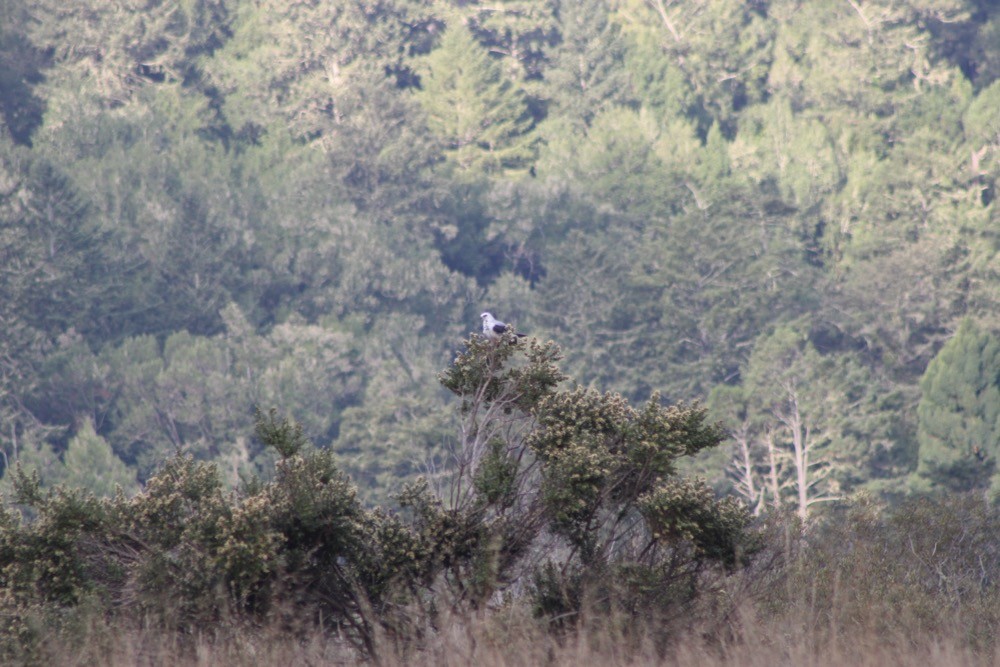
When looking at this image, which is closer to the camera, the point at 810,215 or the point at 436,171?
the point at 810,215

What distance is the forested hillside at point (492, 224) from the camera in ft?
151

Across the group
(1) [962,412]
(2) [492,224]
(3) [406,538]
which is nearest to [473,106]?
(2) [492,224]

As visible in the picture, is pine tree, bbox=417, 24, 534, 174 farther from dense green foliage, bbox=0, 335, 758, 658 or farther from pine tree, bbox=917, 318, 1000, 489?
dense green foliage, bbox=0, 335, 758, 658

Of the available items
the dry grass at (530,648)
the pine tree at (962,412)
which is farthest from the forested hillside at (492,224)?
the dry grass at (530,648)

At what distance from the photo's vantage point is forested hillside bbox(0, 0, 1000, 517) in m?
46.1

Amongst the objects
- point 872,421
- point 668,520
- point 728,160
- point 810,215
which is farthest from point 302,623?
point 728,160

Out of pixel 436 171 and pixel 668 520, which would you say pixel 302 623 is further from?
pixel 436 171

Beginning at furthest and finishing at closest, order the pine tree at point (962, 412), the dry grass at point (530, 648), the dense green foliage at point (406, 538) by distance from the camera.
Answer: the pine tree at point (962, 412)
the dense green foliage at point (406, 538)
the dry grass at point (530, 648)

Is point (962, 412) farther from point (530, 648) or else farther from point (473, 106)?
point (530, 648)

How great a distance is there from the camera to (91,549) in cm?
1023

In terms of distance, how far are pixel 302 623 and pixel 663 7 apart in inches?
2655

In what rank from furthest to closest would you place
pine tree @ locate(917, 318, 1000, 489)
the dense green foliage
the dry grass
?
pine tree @ locate(917, 318, 1000, 489) < the dense green foliage < the dry grass

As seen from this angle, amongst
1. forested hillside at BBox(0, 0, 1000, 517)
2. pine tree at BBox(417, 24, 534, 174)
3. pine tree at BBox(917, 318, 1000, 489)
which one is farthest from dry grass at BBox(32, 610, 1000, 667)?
pine tree at BBox(417, 24, 534, 174)

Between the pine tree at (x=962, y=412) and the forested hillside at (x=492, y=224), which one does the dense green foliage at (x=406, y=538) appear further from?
the pine tree at (x=962, y=412)
